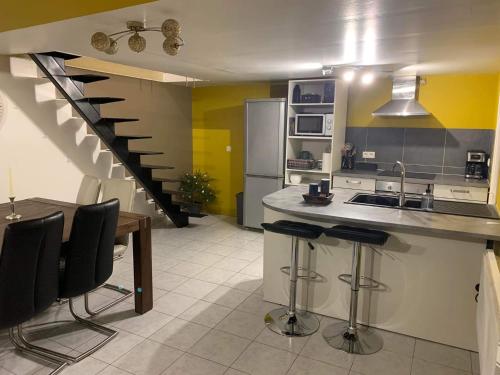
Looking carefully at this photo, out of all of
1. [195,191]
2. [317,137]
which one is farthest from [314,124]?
[195,191]

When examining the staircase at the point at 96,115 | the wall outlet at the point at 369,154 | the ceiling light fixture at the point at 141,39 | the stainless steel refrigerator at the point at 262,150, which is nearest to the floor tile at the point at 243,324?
the ceiling light fixture at the point at 141,39

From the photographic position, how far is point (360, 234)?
2.45m

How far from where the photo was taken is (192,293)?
3369 millimetres

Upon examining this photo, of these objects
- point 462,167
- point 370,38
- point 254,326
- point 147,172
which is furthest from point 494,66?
point 147,172

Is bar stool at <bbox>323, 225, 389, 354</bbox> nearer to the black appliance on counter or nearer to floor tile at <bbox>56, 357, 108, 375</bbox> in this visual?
floor tile at <bbox>56, 357, 108, 375</bbox>

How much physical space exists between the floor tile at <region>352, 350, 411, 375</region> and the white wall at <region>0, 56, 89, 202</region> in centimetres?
372

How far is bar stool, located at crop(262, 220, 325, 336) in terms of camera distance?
2639 millimetres

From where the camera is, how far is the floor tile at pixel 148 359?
91.0 inches

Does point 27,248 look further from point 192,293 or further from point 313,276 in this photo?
point 313,276

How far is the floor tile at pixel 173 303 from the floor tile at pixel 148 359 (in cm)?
46

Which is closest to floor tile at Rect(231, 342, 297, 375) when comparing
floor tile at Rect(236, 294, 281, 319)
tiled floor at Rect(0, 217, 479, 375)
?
tiled floor at Rect(0, 217, 479, 375)

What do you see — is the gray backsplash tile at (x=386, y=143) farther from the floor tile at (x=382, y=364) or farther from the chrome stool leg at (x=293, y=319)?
the floor tile at (x=382, y=364)

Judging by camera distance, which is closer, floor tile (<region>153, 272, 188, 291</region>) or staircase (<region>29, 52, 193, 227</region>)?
floor tile (<region>153, 272, 188, 291</region>)

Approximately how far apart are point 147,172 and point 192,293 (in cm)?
210
